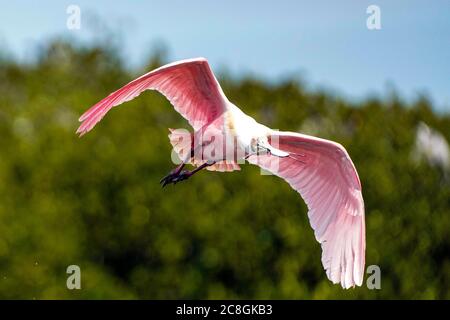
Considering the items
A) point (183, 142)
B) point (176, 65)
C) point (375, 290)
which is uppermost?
point (176, 65)

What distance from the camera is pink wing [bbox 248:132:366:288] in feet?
18.6

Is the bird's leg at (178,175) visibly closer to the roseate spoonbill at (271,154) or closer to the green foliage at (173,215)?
the roseate spoonbill at (271,154)

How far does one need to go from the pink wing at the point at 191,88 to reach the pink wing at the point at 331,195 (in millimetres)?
439

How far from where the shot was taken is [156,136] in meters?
16.9

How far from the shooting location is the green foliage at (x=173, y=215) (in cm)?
1441

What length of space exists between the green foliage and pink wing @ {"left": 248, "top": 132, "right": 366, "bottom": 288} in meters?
7.69

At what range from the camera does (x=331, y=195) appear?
5.98 metres

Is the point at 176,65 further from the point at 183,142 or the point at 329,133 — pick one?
the point at 329,133

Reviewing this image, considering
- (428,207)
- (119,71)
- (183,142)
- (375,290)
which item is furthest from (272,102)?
(183,142)

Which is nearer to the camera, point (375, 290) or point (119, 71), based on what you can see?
point (375, 290)

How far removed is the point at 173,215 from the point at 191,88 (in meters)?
10.2

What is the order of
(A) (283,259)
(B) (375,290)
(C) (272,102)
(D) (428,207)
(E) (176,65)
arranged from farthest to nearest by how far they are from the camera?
(C) (272,102) → (D) (428,207) → (A) (283,259) → (B) (375,290) → (E) (176,65)

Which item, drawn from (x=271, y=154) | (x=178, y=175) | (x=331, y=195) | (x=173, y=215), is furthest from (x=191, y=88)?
(x=173, y=215)

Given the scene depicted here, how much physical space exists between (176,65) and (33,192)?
11.1 metres
